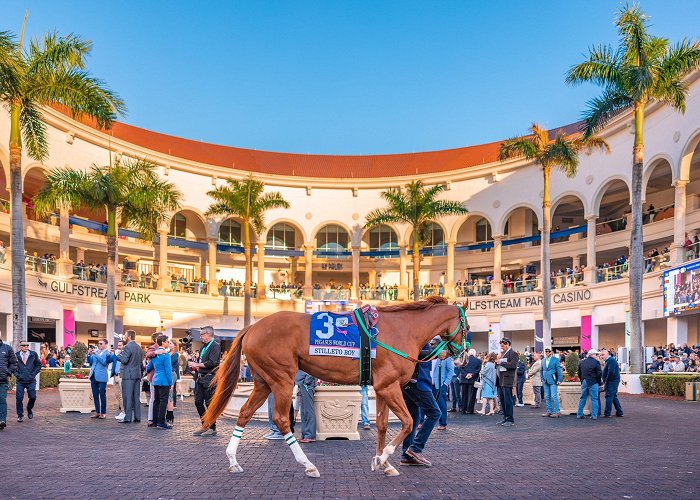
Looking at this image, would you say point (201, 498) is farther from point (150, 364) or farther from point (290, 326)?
point (150, 364)

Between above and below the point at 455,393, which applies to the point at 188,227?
above


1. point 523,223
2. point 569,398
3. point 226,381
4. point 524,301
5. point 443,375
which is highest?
point 523,223

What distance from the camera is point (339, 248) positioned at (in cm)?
5625

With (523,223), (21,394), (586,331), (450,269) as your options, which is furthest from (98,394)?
(523,223)

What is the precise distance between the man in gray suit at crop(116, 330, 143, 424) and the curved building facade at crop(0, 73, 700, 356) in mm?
19239

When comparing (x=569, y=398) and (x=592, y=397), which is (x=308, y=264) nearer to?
(x=569, y=398)

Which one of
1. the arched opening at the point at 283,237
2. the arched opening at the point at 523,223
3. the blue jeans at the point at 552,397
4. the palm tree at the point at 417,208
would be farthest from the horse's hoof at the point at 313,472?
the arched opening at the point at 283,237

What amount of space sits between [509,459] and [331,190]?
44234 mm

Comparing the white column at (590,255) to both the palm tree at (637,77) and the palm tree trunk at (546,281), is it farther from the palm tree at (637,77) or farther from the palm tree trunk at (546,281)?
the palm tree at (637,77)

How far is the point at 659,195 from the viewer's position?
4362 centimetres

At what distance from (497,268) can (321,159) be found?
17449 millimetres

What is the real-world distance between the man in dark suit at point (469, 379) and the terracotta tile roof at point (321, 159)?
34128 millimetres

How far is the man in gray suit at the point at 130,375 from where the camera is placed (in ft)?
49.3

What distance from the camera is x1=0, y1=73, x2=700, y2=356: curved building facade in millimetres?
36594
